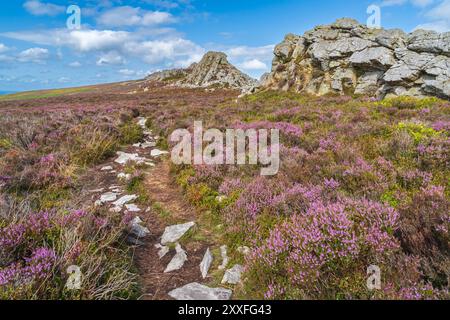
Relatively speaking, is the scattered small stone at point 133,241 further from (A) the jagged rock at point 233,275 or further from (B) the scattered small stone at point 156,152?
(B) the scattered small stone at point 156,152

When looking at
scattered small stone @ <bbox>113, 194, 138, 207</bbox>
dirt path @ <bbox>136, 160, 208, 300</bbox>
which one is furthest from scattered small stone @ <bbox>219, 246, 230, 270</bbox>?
scattered small stone @ <bbox>113, 194, 138, 207</bbox>

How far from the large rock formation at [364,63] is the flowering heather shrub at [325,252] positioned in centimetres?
1585

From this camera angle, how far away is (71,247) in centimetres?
329

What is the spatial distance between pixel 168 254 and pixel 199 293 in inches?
46.3

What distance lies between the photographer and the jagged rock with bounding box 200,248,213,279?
12.9 ft

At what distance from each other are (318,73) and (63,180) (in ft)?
75.5

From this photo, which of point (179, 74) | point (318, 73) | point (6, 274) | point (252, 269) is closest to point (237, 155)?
point (252, 269)

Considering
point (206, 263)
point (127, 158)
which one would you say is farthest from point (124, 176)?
point (206, 263)

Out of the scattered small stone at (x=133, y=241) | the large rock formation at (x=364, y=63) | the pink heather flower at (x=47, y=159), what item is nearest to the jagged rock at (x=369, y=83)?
the large rock formation at (x=364, y=63)

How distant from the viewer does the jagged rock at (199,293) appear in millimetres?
3400

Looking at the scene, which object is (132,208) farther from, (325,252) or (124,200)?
(325,252)

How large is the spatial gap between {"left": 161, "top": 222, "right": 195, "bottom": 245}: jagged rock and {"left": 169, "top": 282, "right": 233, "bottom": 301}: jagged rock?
1.35 m

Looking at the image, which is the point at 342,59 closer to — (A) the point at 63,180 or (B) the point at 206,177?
(B) the point at 206,177

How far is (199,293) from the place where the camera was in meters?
3.49
